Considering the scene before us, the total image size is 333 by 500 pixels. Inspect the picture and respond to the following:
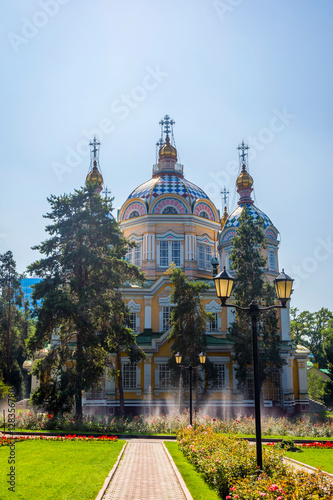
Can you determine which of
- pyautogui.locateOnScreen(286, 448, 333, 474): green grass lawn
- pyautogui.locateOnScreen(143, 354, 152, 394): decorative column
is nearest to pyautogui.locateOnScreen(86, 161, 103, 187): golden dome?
pyautogui.locateOnScreen(143, 354, 152, 394): decorative column

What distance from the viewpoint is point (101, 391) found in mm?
28984

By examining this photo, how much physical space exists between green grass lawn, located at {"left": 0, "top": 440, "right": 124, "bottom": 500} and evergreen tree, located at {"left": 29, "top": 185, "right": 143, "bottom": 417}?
552cm

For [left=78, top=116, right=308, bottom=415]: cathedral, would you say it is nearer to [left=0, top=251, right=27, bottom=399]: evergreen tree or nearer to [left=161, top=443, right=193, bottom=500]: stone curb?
[left=0, top=251, right=27, bottom=399]: evergreen tree

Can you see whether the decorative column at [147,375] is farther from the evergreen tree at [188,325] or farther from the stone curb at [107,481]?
the stone curb at [107,481]

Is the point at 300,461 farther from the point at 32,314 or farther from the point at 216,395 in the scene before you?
the point at 216,395

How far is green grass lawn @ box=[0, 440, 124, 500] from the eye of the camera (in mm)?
8312

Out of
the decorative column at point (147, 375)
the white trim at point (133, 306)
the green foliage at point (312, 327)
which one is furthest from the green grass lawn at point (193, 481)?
the green foliage at point (312, 327)

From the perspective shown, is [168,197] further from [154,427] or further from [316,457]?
[316,457]

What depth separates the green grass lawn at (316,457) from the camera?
38.5 ft

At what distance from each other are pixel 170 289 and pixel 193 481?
2296 centimetres

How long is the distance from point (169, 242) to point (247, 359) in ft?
Answer: 37.0

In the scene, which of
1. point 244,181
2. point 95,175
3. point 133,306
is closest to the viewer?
point 133,306

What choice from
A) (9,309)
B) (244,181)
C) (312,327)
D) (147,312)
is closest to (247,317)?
(147,312)

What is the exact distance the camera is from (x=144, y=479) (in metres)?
9.89
